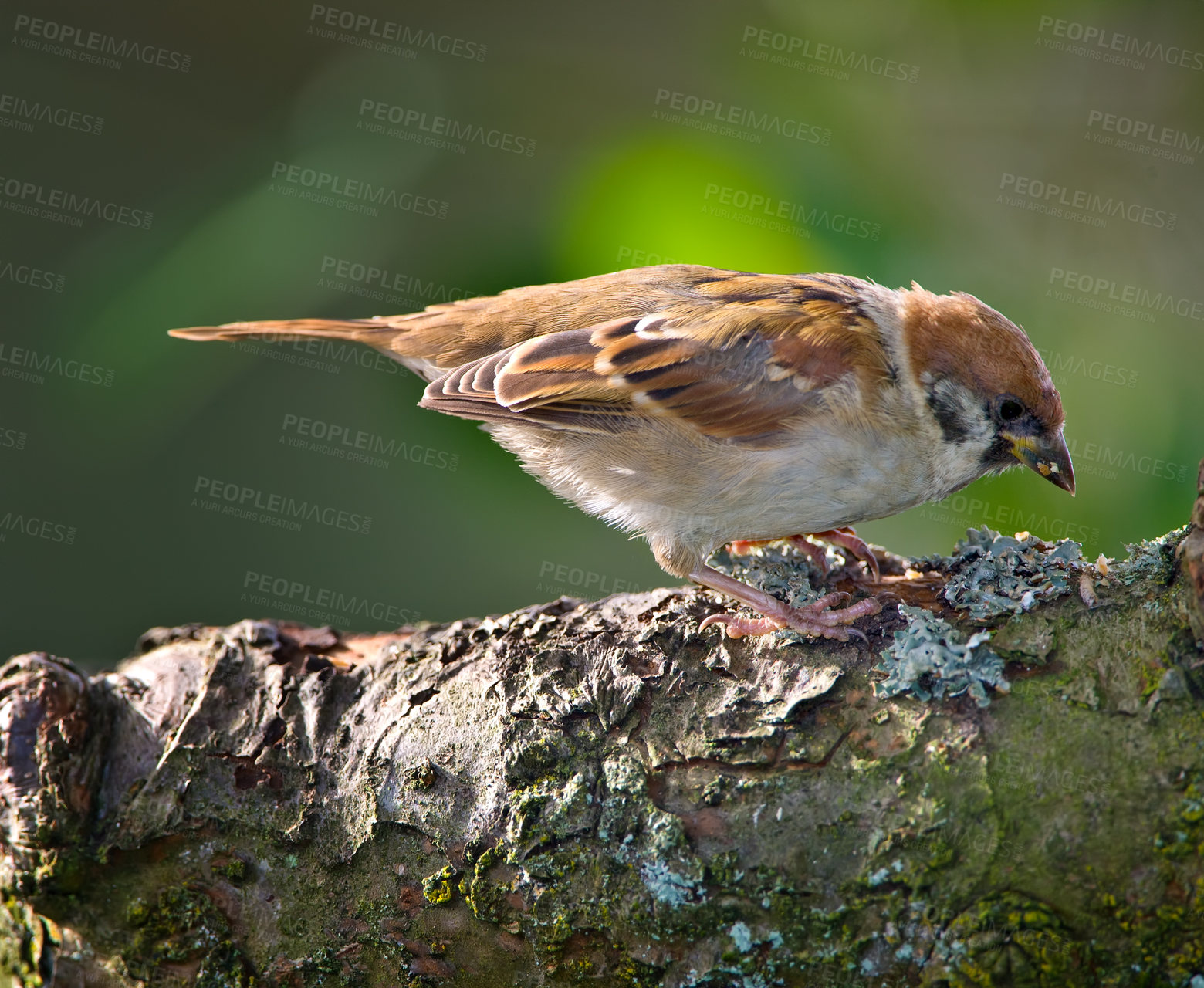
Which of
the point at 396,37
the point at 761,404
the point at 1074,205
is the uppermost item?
the point at 396,37

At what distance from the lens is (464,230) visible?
3.59 m

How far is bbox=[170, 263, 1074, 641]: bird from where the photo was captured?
2.87m

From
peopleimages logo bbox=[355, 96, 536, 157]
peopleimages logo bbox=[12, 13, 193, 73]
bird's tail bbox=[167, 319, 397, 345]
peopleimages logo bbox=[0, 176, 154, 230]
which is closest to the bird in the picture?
bird's tail bbox=[167, 319, 397, 345]

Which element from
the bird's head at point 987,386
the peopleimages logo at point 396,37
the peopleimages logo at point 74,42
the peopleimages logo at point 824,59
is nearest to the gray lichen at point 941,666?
the bird's head at point 987,386

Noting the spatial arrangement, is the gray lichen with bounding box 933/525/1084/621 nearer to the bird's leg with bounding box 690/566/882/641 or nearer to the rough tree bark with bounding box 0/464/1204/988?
the rough tree bark with bounding box 0/464/1204/988

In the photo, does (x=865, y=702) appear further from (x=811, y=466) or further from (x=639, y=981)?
(x=811, y=466)

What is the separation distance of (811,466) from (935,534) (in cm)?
64

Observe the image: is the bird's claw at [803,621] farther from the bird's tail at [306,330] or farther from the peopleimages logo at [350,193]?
the peopleimages logo at [350,193]

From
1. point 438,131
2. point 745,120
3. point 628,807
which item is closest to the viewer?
point 628,807

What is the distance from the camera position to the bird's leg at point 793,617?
2262 mm

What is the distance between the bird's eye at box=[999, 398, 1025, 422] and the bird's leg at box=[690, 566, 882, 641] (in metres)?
0.76

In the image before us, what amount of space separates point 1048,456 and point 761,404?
821 mm

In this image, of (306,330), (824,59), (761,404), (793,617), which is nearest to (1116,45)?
(824,59)

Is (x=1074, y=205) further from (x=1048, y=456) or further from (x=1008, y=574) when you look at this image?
(x=1008, y=574)
